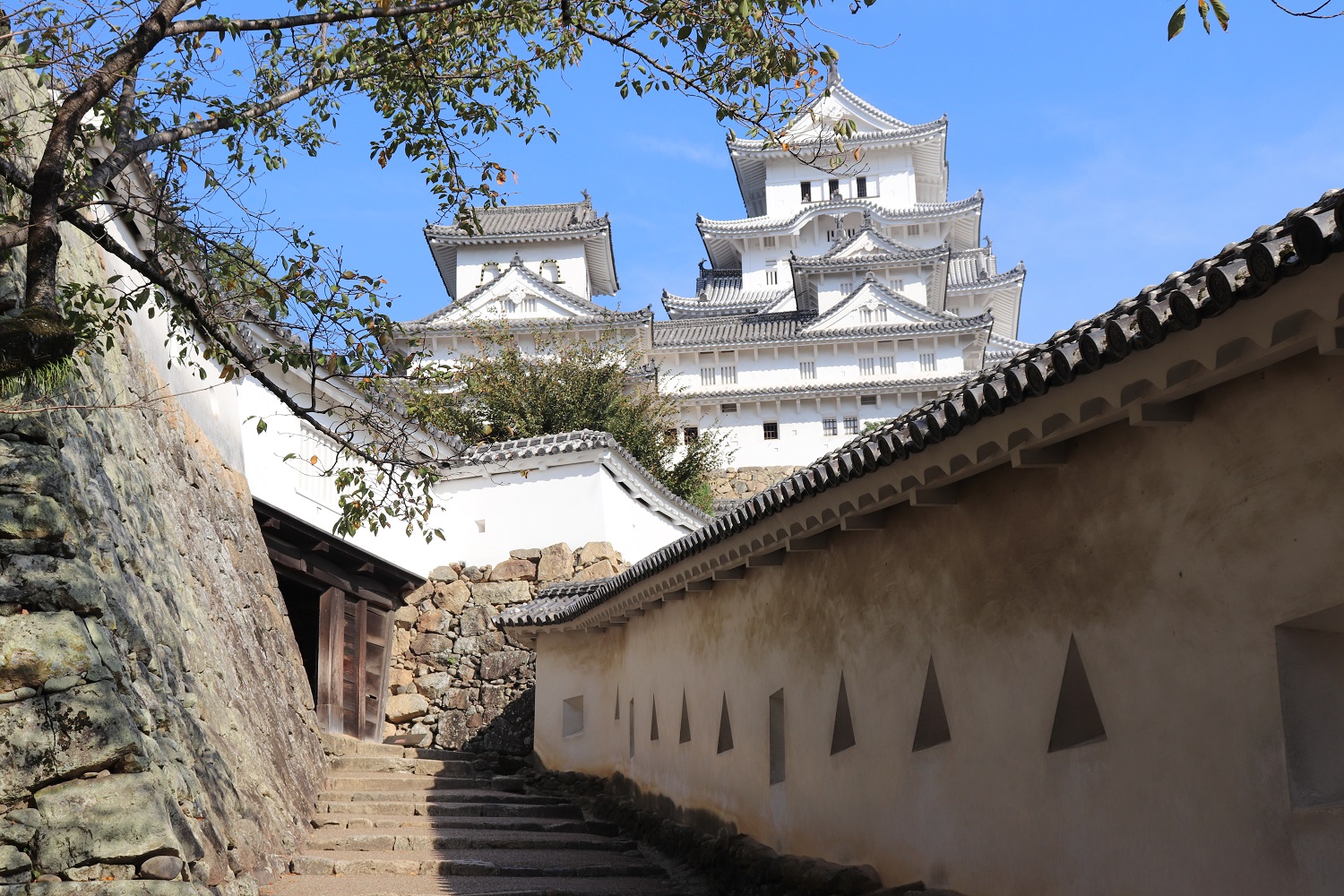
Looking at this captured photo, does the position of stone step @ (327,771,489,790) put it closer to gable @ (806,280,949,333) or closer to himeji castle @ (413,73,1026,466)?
himeji castle @ (413,73,1026,466)

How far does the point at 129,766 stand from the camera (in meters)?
6.77

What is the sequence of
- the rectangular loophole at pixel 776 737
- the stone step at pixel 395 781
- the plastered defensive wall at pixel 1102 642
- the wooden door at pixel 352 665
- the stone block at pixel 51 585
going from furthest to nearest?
the wooden door at pixel 352 665, the stone step at pixel 395 781, the rectangular loophole at pixel 776 737, the stone block at pixel 51 585, the plastered defensive wall at pixel 1102 642

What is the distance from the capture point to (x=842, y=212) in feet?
155

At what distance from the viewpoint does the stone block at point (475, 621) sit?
19.2m

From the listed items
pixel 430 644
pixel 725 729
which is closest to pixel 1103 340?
pixel 725 729

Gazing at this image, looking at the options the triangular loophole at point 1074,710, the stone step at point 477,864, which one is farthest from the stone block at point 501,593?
the triangular loophole at point 1074,710

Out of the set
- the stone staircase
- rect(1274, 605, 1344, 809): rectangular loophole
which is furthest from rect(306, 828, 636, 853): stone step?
rect(1274, 605, 1344, 809): rectangular loophole

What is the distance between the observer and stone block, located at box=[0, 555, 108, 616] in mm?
6883

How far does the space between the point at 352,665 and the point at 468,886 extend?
745 cm

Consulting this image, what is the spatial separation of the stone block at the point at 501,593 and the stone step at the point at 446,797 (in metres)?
4.59

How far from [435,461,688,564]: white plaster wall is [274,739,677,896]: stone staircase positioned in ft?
14.4

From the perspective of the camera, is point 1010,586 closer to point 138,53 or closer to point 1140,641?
point 1140,641

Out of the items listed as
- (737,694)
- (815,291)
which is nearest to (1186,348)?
(737,694)

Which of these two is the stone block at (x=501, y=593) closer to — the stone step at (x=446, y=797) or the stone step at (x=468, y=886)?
the stone step at (x=446, y=797)
